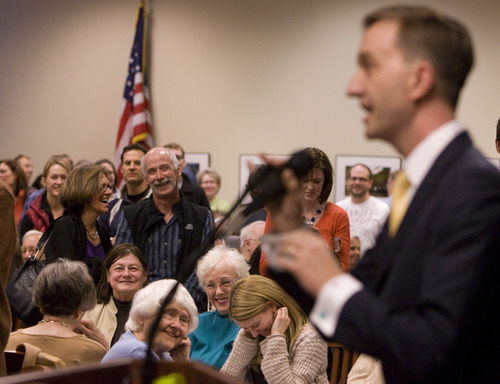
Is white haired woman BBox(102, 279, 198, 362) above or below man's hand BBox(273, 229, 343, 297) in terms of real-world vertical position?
below

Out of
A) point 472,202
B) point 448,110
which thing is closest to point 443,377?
point 472,202

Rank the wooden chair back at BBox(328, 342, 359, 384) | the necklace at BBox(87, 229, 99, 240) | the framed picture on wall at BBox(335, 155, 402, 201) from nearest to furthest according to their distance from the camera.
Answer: the wooden chair back at BBox(328, 342, 359, 384) → the necklace at BBox(87, 229, 99, 240) → the framed picture on wall at BBox(335, 155, 402, 201)

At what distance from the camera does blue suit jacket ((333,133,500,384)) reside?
3.42ft

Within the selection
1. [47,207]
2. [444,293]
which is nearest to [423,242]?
[444,293]

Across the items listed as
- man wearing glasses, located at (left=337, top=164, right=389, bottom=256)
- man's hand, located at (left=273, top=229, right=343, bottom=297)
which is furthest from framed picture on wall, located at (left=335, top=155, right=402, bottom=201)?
man's hand, located at (left=273, top=229, right=343, bottom=297)

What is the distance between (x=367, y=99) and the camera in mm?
1239

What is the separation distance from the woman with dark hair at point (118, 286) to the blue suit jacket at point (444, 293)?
9.78 feet

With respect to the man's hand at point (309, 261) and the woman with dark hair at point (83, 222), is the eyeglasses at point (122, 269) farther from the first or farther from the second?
the man's hand at point (309, 261)

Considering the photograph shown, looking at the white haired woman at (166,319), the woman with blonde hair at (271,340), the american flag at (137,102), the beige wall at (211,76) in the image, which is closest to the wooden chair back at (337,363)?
the woman with blonde hair at (271,340)

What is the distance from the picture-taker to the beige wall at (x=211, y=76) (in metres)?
8.01

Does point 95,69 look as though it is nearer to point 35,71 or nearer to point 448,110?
point 35,71

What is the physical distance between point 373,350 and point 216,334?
2719 millimetres

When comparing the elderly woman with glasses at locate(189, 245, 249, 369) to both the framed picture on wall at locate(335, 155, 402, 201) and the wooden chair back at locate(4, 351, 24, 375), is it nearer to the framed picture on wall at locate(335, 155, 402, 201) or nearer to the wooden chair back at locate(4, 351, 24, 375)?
the wooden chair back at locate(4, 351, 24, 375)

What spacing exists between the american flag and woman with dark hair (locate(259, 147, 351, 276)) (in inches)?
191
